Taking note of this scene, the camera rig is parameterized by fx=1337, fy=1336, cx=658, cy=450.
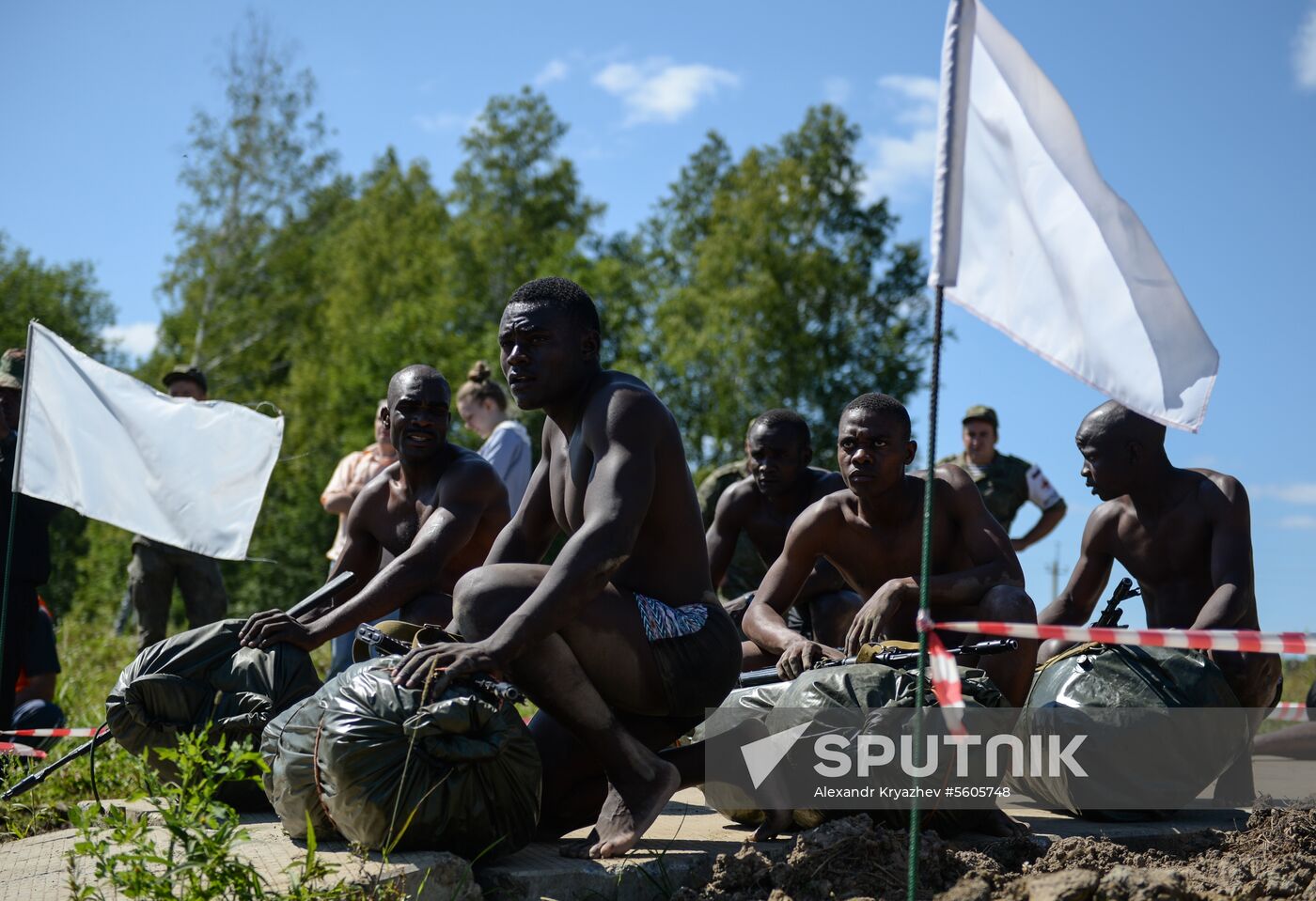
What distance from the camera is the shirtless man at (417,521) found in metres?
4.80

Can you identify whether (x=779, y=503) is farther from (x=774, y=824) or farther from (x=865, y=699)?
(x=774, y=824)

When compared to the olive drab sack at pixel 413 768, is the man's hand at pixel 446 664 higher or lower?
Result: higher

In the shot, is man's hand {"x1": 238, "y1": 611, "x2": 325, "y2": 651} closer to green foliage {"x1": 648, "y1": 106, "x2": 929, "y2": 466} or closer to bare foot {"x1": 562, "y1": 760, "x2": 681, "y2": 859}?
bare foot {"x1": 562, "y1": 760, "x2": 681, "y2": 859}

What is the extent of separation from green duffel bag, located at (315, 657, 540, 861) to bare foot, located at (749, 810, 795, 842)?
74 centimetres

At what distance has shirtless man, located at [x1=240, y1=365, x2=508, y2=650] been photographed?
189 inches

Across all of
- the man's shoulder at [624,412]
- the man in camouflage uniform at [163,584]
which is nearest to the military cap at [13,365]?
the man in camouflage uniform at [163,584]

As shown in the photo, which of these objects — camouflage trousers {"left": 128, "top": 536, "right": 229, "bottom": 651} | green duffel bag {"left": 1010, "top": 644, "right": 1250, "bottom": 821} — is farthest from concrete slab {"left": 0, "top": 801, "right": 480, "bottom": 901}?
camouflage trousers {"left": 128, "top": 536, "right": 229, "bottom": 651}

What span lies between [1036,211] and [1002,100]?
278 mm

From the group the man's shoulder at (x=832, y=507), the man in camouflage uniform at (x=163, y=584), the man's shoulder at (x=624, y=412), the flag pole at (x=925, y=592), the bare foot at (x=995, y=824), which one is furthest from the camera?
the man in camouflage uniform at (x=163, y=584)

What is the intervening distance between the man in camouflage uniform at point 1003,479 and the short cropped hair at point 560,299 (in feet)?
16.5

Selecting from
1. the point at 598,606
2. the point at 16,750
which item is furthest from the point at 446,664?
the point at 16,750

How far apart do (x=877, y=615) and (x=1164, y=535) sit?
1368 mm

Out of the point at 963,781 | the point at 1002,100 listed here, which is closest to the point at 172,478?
the point at 963,781

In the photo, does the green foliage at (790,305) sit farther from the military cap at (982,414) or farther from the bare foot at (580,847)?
the bare foot at (580,847)
